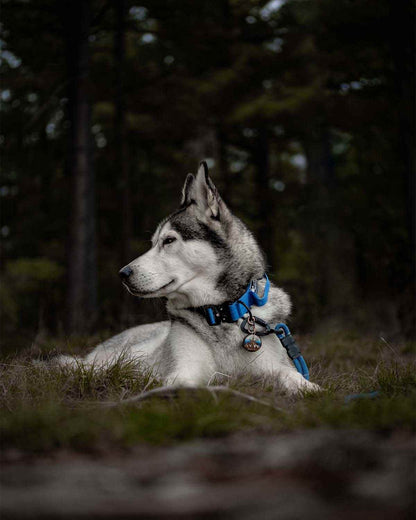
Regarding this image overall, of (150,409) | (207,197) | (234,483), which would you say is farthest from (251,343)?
(234,483)

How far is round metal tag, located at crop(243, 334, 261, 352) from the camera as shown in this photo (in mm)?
3441

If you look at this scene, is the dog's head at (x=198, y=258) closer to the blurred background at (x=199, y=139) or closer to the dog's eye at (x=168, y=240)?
the dog's eye at (x=168, y=240)

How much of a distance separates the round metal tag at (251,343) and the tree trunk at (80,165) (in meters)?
5.39

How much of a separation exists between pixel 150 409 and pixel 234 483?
0.93 meters

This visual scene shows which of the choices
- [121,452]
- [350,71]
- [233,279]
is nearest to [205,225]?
[233,279]

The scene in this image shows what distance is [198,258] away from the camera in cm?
380

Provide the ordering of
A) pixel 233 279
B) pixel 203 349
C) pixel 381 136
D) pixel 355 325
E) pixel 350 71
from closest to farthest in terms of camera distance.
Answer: pixel 203 349
pixel 233 279
pixel 355 325
pixel 381 136
pixel 350 71

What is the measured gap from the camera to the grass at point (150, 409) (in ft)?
6.14

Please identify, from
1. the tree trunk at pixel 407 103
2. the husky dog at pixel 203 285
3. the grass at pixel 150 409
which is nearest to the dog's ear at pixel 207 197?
the husky dog at pixel 203 285

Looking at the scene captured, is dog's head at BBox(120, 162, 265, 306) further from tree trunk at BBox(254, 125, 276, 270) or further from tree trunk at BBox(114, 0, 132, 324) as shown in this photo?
tree trunk at BBox(254, 125, 276, 270)

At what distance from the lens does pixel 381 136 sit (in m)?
10.0

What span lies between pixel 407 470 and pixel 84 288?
303 inches

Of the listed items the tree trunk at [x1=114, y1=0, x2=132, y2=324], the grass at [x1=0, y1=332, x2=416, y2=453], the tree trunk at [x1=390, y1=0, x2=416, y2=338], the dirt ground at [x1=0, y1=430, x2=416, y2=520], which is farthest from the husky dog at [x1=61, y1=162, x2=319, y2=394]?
the tree trunk at [x1=114, y1=0, x2=132, y2=324]

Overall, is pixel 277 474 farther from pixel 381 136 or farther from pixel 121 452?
pixel 381 136
